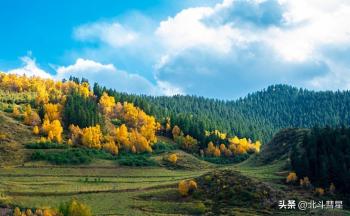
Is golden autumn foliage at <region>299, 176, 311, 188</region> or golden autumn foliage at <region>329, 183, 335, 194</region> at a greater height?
golden autumn foliage at <region>299, 176, 311, 188</region>

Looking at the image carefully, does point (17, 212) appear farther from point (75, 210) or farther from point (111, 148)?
point (111, 148)

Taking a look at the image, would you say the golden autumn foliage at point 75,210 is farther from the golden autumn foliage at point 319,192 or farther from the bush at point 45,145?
the bush at point 45,145

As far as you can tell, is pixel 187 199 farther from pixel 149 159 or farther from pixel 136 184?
pixel 149 159

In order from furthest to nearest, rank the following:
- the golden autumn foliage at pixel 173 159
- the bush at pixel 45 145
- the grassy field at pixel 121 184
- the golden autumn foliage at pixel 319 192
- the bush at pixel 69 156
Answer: the golden autumn foliage at pixel 173 159 < the bush at pixel 45 145 < the bush at pixel 69 156 < the golden autumn foliage at pixel 319 192 < the grassy field at pixel 121 184

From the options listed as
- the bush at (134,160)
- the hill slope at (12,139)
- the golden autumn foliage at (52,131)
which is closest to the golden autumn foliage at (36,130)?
the hill slope at (12,139)

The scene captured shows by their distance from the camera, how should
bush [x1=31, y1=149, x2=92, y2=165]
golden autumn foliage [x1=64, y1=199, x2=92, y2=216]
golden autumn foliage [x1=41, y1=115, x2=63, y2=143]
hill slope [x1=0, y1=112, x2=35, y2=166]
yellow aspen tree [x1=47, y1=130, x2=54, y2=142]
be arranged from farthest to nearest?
golden autumn foliage [x1=41, y1=115, x2=63, y2=143] < yellow aspen tree [x1=47, y1=130, x2=54, y2=142] < bush [x1=31, y1=149, x2=92, y2=165] < hill slope [x1=0, y1=112, x2=35, y2=166] < golden autumn foliage [x1=64, y1=199, x2=92, y2=216]

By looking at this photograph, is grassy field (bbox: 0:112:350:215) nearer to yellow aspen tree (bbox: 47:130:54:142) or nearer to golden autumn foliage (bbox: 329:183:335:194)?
golden autumn foliage (bbox: 329:183:335:194)

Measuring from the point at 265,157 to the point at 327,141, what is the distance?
40.6 metres

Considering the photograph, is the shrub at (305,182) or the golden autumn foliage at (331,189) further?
the shrub at (305,182)

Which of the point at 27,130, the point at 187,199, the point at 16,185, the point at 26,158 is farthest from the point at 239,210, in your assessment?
the point at 27,130

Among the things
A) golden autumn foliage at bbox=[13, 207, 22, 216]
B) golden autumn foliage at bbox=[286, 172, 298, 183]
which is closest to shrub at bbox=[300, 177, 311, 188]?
golden autumn foliage at bbox=[286, 172, 298, 183]

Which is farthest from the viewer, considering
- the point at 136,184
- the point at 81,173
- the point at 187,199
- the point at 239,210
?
the point at 81,173

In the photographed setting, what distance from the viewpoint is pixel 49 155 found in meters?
168

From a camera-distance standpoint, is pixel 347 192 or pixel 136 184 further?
pixel 136 184
